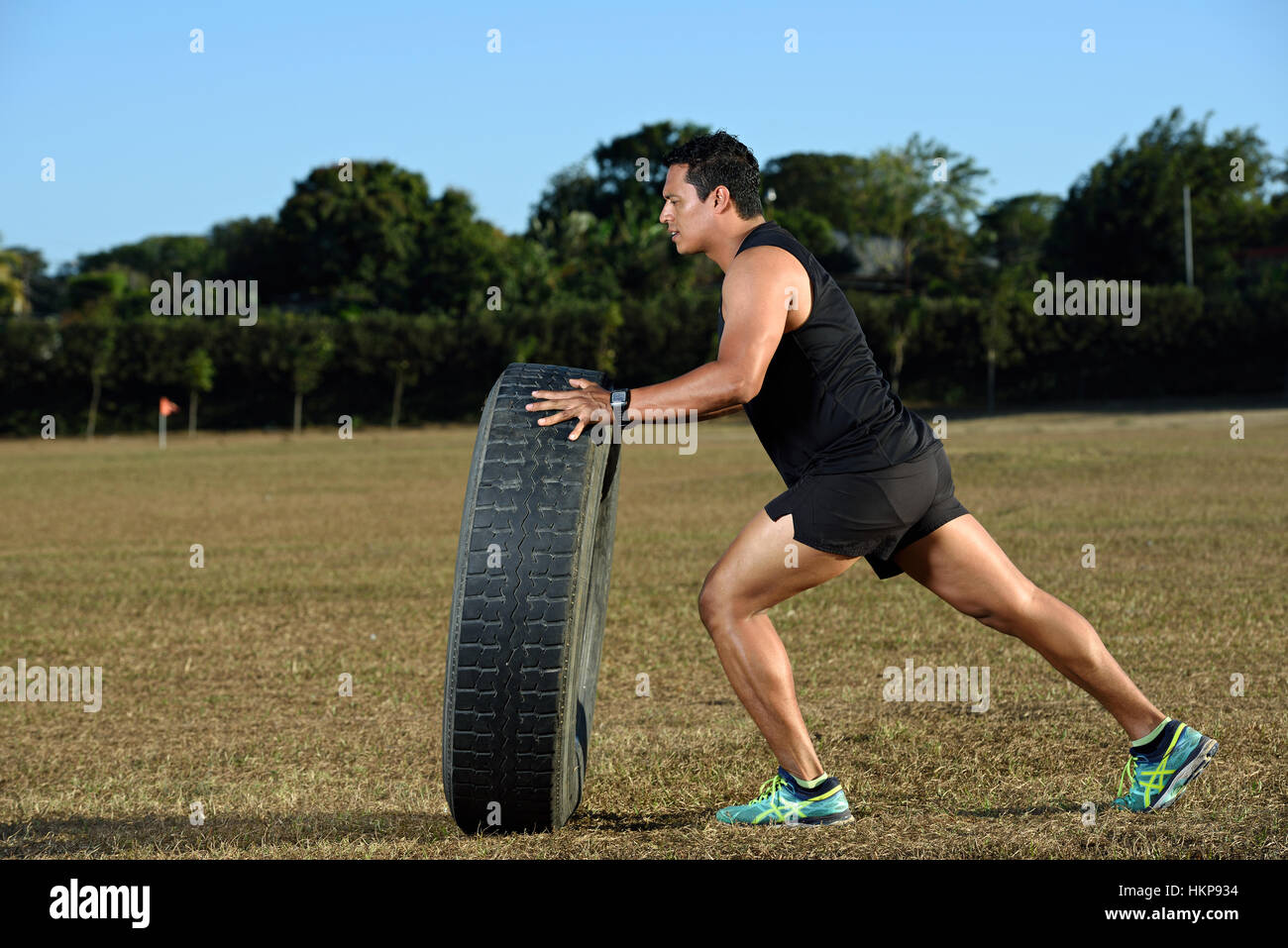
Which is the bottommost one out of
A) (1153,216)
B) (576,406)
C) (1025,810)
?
(1025,810)

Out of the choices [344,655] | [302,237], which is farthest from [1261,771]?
[302,237]

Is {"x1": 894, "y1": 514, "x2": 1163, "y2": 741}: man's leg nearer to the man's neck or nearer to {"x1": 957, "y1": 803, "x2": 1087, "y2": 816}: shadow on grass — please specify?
{"x1": 957, "y1": 803, "x2": 1087, "y2": 816}: shadow on grass

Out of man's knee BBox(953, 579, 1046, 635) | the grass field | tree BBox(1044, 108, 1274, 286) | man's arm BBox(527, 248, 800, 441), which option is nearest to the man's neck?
man's arm BBox(527, 248, 800, 441)

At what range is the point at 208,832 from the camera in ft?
14.7

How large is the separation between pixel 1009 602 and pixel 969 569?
0.54 ft

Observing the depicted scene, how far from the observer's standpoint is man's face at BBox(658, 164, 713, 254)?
4.10 meters

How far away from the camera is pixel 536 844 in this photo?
12.8 feet

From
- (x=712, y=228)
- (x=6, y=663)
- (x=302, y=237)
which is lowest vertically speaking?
(x=6, y=663)

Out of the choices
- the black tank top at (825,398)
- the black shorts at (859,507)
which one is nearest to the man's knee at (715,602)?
the black shorts at (859,507)

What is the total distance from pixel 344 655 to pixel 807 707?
10.4ft

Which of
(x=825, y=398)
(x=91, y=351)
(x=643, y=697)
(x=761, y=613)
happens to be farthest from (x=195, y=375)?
(x=825, y=398)

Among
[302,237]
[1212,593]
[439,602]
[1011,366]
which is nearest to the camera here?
[1212,593]

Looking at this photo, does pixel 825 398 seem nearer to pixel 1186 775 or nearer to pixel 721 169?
pixel 721 169
